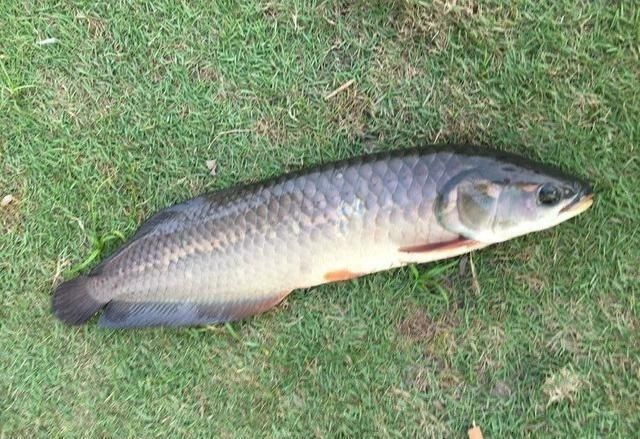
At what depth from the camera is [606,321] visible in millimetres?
2977

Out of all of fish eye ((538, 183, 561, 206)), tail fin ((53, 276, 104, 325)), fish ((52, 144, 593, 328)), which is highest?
fish eye ((538, 183, 561, 206))

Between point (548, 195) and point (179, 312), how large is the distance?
1.63 meters

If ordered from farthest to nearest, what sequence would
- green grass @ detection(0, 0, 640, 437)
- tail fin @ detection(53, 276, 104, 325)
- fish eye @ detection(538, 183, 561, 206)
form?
tail fin @ detection(53, 276, 104, 325) → green grass @ detection(0, 0, 640, 437) → fish eye @ detection(538, 183, 561, 206)

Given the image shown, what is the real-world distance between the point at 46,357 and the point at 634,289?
8.88ft

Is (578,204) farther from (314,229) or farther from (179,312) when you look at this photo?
(179,312)

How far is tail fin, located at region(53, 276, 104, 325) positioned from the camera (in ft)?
10.5

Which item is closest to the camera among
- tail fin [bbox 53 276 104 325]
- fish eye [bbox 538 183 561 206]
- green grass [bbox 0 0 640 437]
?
fish eye [bbox 538 183 561 206]

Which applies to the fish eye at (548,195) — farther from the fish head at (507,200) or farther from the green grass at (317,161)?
the green grass at (317,161)

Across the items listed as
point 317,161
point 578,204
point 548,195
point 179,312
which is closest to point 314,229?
point 317,161

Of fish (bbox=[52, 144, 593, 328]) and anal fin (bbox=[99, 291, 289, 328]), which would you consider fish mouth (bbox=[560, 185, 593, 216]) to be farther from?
anal fin (bbox=[99, 291, 289, 328])

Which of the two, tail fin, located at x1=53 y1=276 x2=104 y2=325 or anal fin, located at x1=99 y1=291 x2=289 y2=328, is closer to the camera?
anal fin, located at x1=99 y1=291 x2=289 y2=328

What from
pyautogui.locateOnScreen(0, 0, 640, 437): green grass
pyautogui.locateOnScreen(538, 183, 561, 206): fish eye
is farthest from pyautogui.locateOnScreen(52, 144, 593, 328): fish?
pyautogui.locateOnScreen(0, 0, 640, 437): green grass

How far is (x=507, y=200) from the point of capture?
270cm

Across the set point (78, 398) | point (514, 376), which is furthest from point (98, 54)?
point (514, 376)
